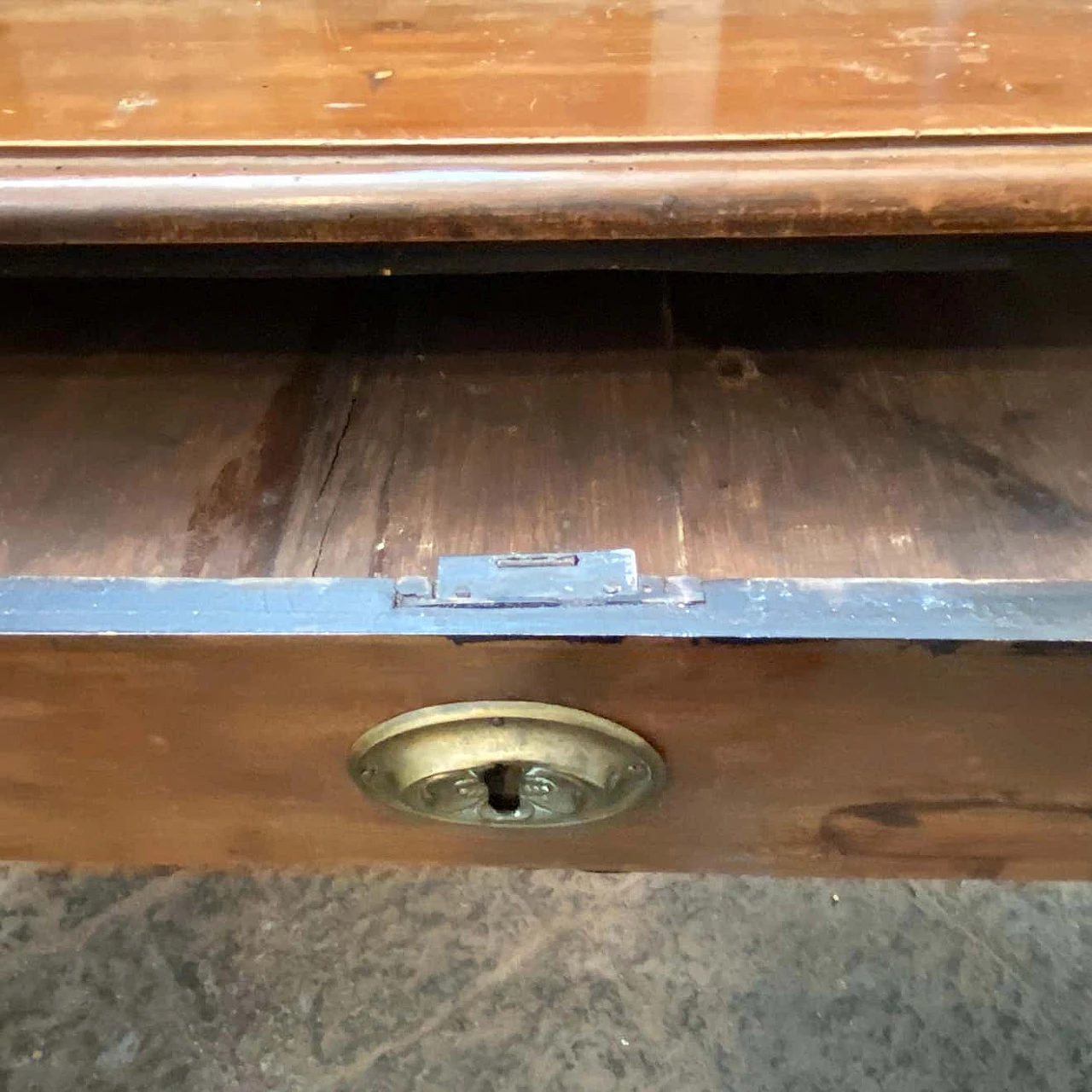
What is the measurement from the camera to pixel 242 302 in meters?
0.61

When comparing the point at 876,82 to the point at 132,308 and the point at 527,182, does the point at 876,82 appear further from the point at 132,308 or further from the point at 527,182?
the point at 132,308

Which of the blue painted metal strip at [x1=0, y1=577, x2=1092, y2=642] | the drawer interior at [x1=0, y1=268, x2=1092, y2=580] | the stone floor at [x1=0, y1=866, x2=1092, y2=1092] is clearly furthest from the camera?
the stone floor at [x1=0, y1=866, x2=1092, y2=1092]

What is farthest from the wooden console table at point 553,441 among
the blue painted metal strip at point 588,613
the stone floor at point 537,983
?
the stone floor at point 537,983

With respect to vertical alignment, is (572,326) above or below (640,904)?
above

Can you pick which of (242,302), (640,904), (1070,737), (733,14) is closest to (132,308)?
(242,302)

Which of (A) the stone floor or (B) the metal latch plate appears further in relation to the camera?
(A) the stone floor

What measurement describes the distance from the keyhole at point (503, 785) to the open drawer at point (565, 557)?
0.02 m

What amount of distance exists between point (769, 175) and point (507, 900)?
2.31 ft

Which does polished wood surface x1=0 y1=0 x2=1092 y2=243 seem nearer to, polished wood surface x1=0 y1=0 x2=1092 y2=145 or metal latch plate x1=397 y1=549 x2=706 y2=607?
polished wood surface x1=0 y1=0 x2=1092 y2=145

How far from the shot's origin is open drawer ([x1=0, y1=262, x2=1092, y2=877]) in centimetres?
35

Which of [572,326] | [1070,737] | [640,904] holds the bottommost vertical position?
[1070,737]

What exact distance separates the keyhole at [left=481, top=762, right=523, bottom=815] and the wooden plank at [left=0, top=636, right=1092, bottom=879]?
0.03 metres

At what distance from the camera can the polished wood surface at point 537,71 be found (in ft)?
1.32

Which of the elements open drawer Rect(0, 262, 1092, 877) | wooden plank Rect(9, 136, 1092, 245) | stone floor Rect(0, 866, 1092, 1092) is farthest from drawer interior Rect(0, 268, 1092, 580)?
stone floor Rect(0, 866, 1092, 1092)
